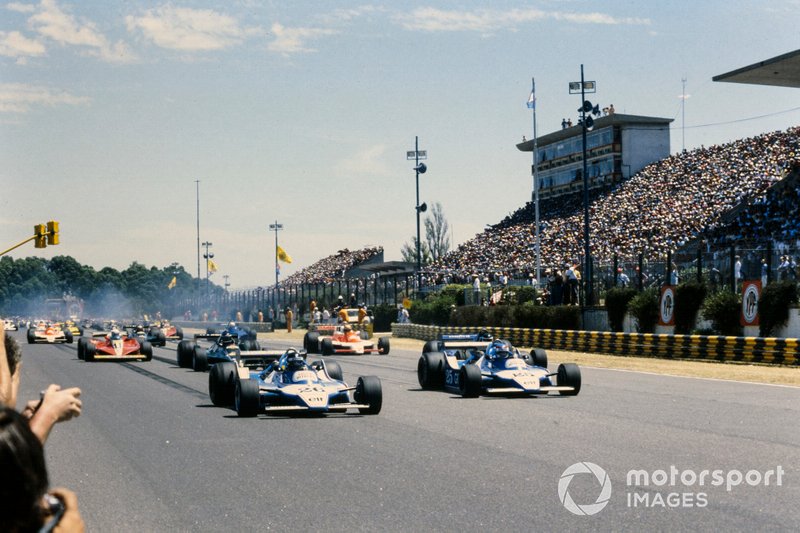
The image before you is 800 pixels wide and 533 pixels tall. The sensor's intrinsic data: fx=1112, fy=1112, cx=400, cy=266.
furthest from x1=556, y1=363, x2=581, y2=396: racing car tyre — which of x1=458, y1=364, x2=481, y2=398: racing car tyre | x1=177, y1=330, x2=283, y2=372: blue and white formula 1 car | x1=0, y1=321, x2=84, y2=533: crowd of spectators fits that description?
x1=0, y1=321, x2=84, y2=533: crowd of spectators

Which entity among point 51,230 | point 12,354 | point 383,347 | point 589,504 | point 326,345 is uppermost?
point 51,230

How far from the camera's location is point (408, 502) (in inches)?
321

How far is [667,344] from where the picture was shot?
2827 centimetres

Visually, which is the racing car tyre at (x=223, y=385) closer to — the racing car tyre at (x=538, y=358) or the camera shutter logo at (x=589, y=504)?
the racing car tyre at (x=538, y=358)

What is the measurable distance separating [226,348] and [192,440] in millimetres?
11991

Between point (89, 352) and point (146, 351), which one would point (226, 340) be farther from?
point (89, 352)

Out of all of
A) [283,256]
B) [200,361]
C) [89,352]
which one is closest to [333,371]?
[200,361]

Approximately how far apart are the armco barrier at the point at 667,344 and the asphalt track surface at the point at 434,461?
6868 mm

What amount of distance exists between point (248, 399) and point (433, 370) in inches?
197

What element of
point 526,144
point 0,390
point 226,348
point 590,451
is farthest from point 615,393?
point 526,144

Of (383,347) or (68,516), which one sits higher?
(68,516)

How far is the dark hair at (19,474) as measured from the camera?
2.54 meters

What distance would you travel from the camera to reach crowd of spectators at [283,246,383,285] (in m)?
94.8

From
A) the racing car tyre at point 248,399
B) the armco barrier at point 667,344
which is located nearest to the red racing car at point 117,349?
the armco barrier at point 667,344
